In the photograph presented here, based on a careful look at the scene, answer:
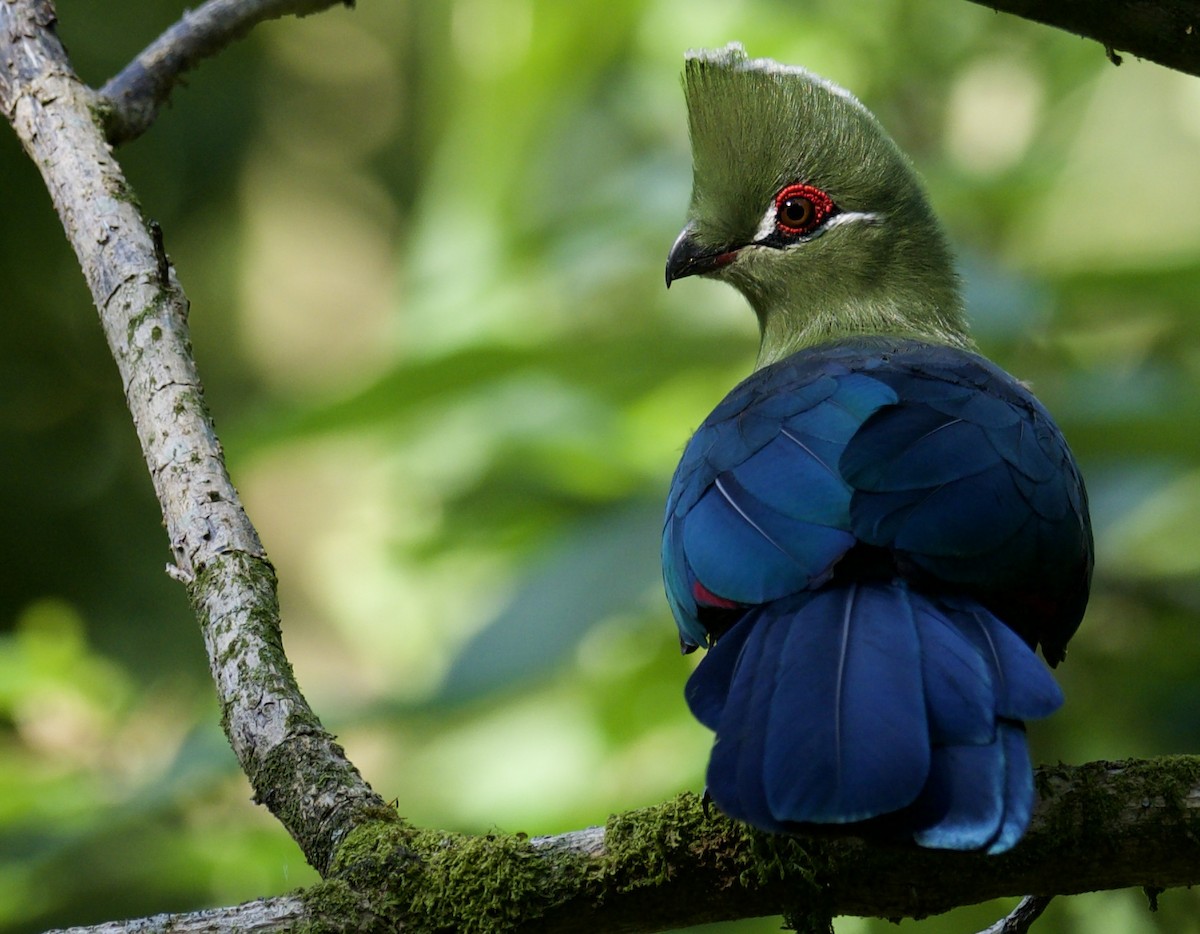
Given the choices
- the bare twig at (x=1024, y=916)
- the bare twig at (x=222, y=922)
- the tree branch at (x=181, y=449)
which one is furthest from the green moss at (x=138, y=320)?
the bare twig at (x=1024, y=916)

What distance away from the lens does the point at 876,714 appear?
6.48 feet

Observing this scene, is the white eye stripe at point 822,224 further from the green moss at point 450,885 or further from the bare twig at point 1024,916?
the green moss at point 450,885

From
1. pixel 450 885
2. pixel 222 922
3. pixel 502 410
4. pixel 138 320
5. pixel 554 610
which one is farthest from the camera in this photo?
pixel 502 410

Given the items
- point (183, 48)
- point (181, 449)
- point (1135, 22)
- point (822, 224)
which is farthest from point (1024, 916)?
point (183, 48)

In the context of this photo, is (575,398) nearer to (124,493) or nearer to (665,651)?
(665,651)

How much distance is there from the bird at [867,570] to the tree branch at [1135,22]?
698 mm

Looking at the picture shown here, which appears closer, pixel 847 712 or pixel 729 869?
pixel 847 712

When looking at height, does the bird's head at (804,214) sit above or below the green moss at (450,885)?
above

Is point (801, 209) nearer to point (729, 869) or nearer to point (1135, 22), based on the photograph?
point (1135, 22)

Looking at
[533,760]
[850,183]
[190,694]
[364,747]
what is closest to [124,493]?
[190,694]

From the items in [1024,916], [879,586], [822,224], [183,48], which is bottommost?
[1024,916]

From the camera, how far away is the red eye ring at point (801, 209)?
3609mm

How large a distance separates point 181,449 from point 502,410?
167cm

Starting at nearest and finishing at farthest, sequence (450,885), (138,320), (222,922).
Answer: (222,922) → (450,885) → (138,320)
